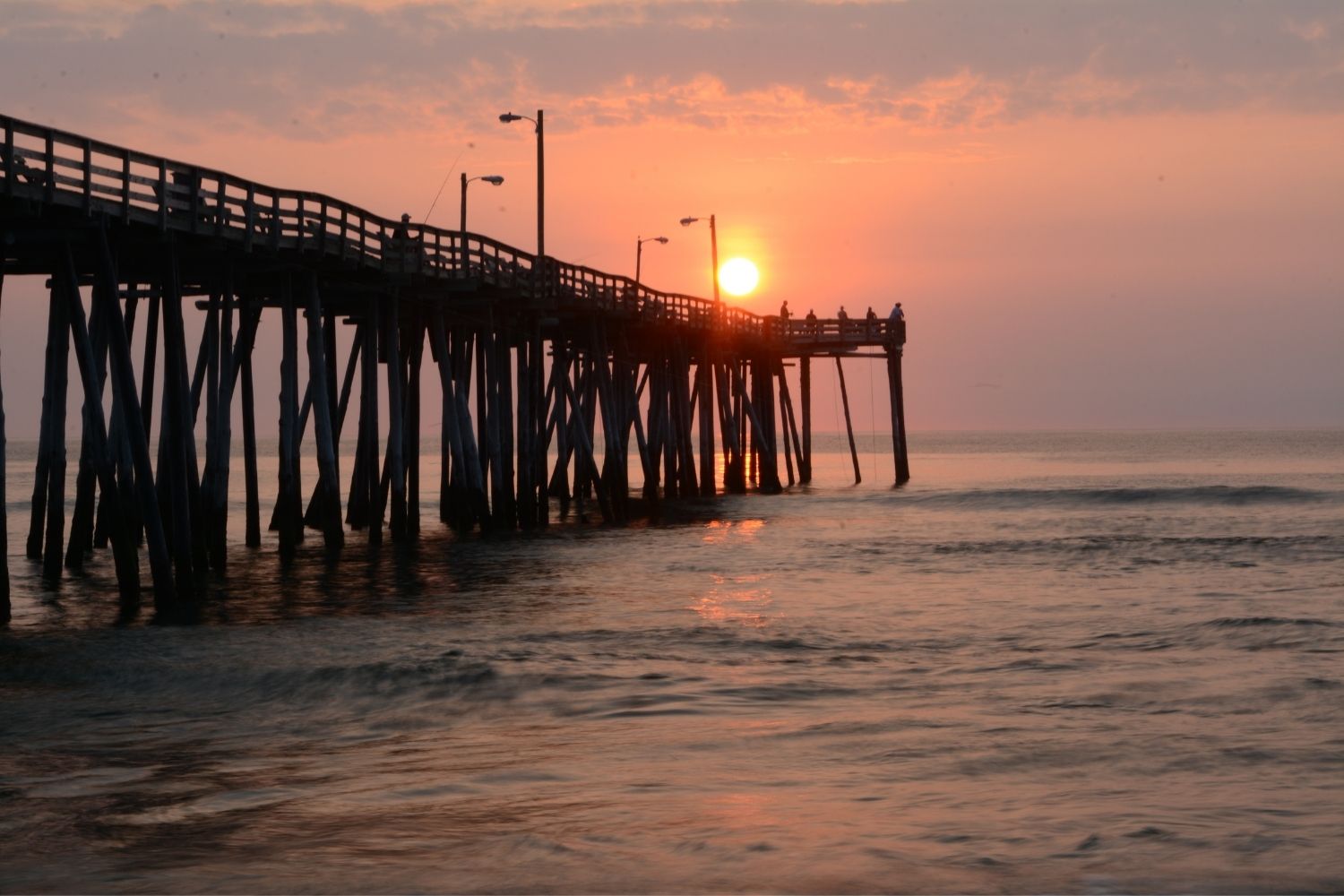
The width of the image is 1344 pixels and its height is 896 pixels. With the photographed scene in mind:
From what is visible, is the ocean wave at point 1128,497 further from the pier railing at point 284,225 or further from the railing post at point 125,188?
the railing post at point 125,188

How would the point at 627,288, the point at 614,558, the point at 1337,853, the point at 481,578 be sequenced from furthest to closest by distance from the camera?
1. the point at 627,288
2. the point at 614,558
3. the point at 481,578
4. the point at 1337,853

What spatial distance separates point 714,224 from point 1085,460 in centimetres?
7587

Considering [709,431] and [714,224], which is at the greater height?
[714,224]

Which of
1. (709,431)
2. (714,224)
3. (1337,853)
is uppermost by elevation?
(714,224)

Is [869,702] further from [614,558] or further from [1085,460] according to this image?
[1085,460]

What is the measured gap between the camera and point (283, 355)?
2572 cm

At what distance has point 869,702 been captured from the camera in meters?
12.7

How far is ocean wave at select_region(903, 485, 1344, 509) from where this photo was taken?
5453 cm

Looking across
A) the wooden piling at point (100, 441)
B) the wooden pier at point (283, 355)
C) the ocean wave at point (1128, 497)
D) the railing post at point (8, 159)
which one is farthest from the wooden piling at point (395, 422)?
the ocean wave at point (1128, 497)

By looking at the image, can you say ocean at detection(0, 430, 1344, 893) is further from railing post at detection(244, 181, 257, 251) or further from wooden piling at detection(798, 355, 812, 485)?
wooden piling at detection(798, 355, 812, 485)

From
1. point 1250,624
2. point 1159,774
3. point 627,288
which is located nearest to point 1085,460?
point 627,288

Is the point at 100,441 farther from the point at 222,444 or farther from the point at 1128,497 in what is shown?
the point at 1128,497

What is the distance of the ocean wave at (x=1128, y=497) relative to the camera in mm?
54531

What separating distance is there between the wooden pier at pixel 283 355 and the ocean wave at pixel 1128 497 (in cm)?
1427
